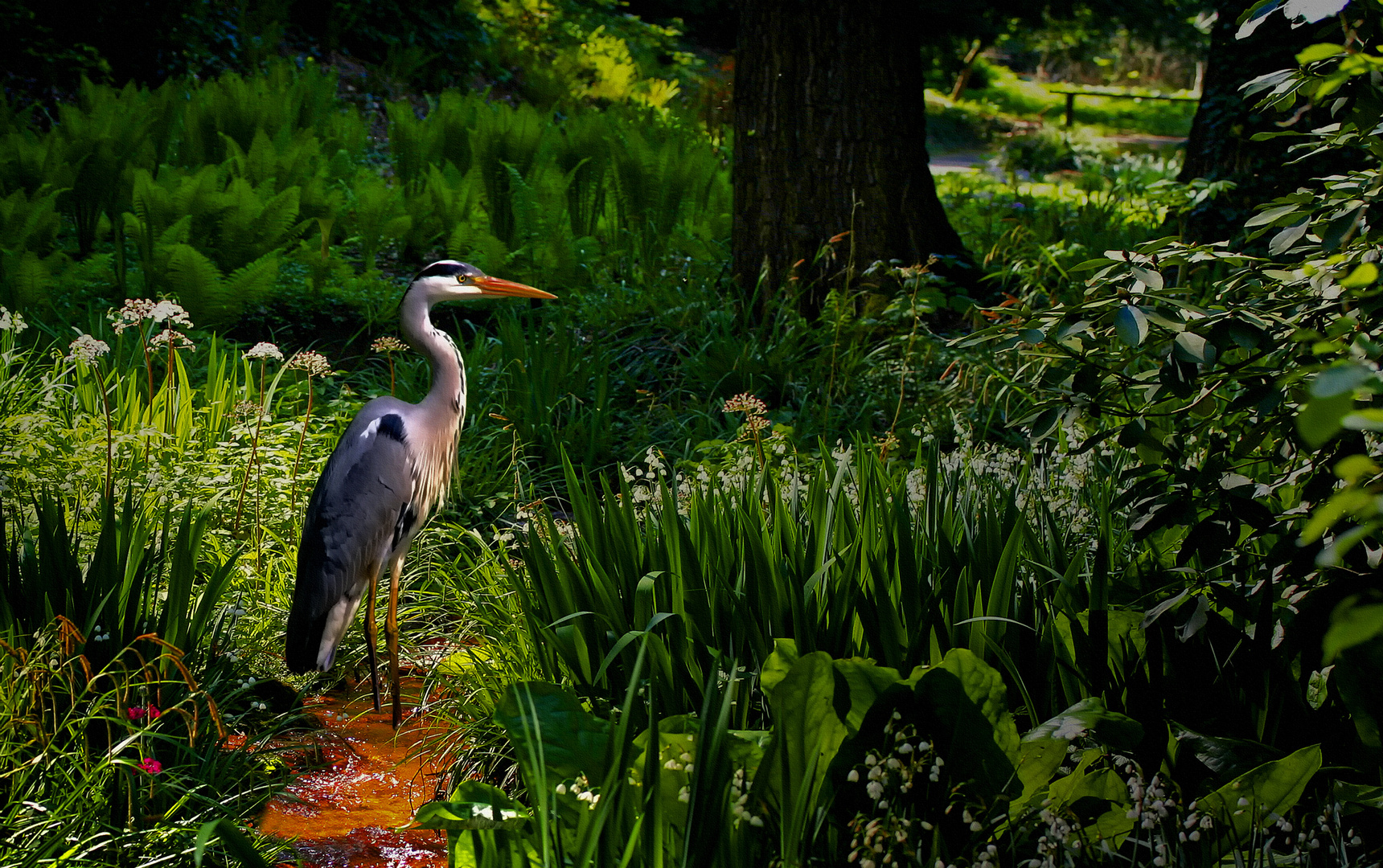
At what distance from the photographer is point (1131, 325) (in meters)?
1.72

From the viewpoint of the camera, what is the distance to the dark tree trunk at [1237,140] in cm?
583

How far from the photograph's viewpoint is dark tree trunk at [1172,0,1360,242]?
5828mm

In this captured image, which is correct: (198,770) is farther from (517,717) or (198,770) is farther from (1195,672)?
(1195,672)

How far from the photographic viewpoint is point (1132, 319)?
1.73 metres

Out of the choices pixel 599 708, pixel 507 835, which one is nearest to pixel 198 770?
pixel 599 708

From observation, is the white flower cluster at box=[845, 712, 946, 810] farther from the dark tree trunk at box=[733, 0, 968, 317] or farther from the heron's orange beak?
the dark tree trunk at box=[733, 0, 968, 317]

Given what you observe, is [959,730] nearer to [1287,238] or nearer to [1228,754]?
[1228,754]

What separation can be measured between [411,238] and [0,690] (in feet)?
15.8

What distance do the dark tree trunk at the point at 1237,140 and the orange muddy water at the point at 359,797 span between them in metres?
4.80

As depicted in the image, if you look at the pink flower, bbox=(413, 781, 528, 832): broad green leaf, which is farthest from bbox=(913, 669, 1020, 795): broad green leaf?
the pink flower

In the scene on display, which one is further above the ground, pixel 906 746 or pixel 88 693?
pixel 906 746

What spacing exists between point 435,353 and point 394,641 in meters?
0.87

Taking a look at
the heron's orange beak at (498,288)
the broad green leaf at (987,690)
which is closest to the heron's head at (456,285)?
the heron's orange beak at (498,288)

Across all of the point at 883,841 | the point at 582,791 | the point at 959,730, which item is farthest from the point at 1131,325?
the point at 582,791
